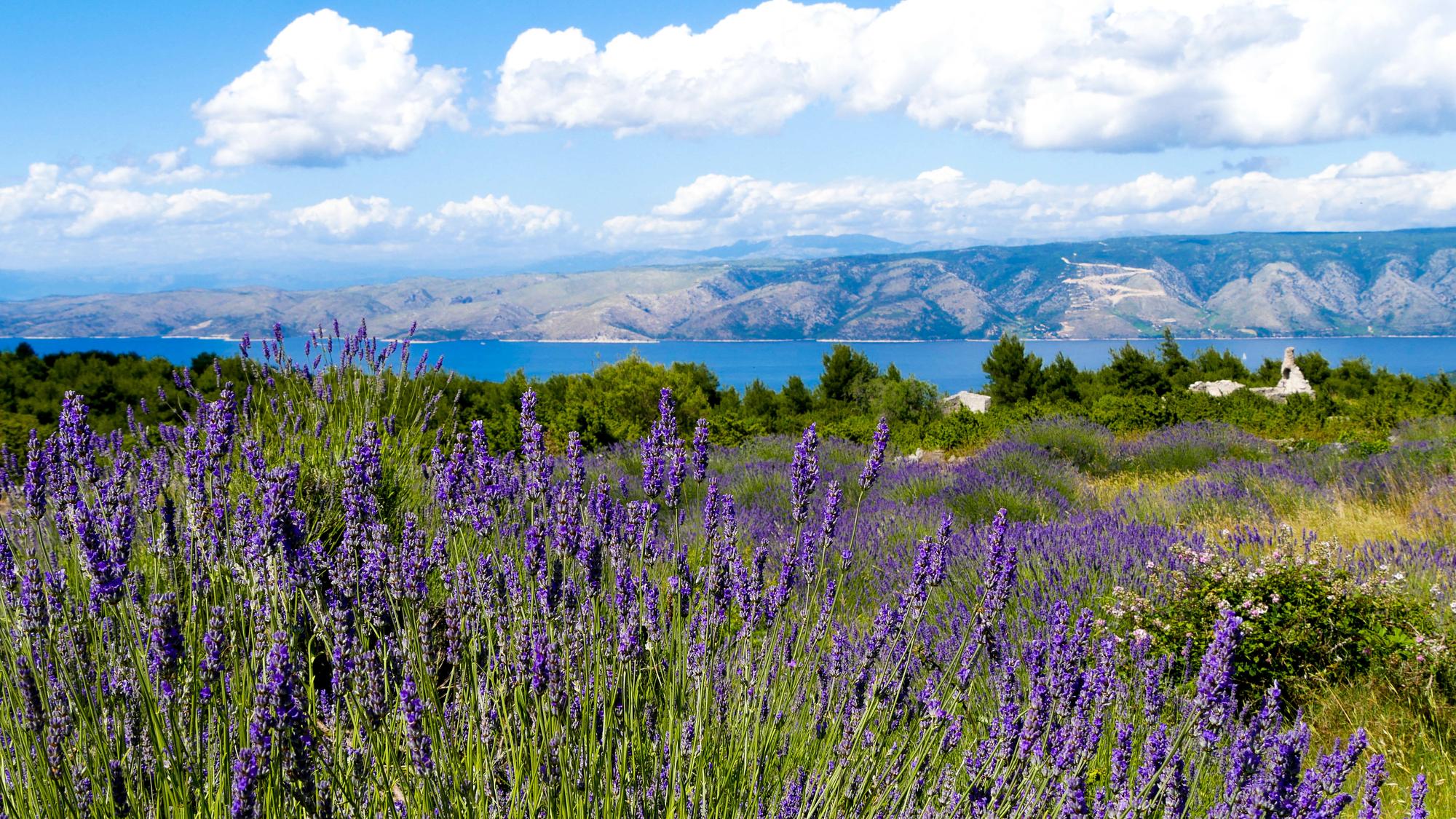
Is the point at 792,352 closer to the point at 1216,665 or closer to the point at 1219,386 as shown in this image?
the point at 1219,386

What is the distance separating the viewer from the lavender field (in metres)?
1.50

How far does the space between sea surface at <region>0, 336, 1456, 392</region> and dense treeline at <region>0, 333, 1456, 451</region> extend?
159 ft

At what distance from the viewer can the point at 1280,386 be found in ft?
63.1

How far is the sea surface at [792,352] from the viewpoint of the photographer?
3634 inches

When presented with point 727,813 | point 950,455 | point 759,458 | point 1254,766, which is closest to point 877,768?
point 727,813

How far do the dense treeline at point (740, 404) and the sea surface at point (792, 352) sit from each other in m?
48.6

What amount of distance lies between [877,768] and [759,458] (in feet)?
21.7

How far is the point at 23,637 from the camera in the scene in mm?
1734

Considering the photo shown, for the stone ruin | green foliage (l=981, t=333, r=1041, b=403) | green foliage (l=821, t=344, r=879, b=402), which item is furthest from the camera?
green foliage (l=821, t=344, r=879, b=402)

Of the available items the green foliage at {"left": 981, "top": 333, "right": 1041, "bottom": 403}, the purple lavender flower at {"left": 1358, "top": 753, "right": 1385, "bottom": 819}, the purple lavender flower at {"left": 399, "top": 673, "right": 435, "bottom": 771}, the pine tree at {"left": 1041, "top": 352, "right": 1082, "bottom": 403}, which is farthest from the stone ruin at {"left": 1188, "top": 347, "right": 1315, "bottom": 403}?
the purple lavender flower at {"left": 399, "top": 673, "right": 435, "bottom": 771}

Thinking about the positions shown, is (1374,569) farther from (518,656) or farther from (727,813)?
(518,656)

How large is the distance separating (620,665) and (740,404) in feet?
43.8

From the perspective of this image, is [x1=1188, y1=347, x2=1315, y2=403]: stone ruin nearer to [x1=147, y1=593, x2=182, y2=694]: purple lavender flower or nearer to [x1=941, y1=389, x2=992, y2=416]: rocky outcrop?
[x1=941, y1=389, x2=992, y2=416]: rocky outcrop

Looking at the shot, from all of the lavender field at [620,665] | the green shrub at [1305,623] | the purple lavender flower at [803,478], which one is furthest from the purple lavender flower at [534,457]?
the green shrub at [1305,623]
